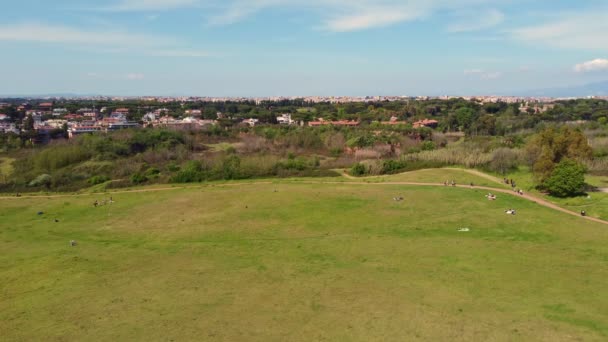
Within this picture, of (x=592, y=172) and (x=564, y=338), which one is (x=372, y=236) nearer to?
(x=564, y=338)

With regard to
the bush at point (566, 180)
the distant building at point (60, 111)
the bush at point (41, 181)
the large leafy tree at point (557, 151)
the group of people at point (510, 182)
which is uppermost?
the distant building at point (60, 111)

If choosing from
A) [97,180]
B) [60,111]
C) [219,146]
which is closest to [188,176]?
[97,180]

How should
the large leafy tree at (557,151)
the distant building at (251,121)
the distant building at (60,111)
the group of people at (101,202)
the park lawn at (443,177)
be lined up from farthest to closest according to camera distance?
the distant building at (60,111) < the distant building at (251,121) < the park lawn at (443,177) < the group of people at (101,202) < the large leafy tree at (557,151)

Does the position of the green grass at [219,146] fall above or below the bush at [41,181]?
above

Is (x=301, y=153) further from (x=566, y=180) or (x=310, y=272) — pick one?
(x=310, y=272)

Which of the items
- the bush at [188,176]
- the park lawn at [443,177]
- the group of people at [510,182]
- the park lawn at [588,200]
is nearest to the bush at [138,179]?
the bush at [188,176]

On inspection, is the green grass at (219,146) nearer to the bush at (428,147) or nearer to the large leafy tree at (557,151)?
the bush at (428,147)

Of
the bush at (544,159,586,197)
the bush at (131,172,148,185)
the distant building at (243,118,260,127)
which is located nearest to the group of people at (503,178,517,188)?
the bush at (544,159,586,197)
